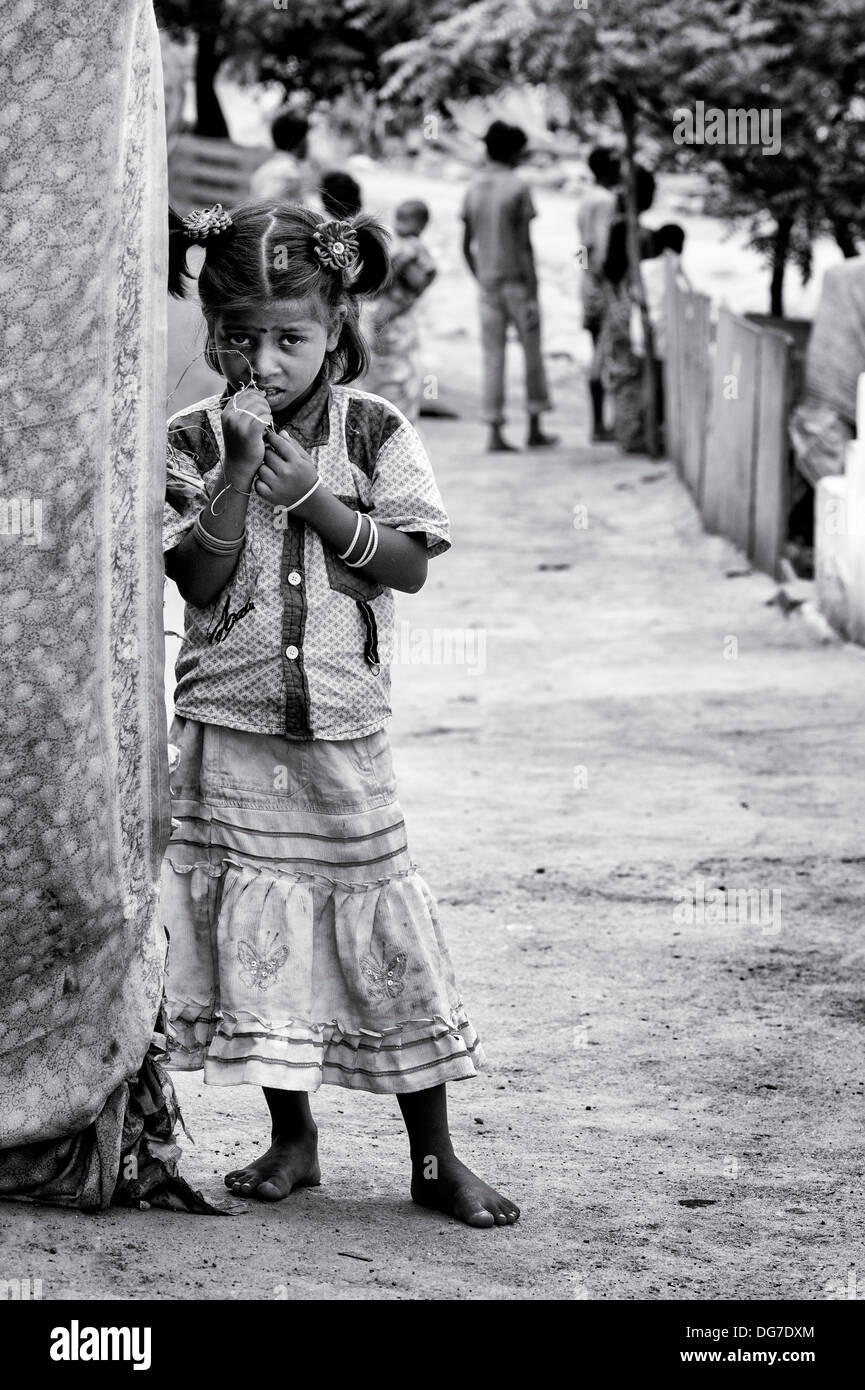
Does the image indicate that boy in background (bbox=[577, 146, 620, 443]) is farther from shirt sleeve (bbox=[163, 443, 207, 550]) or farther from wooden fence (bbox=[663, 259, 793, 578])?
shirt sleeve (bbox=[163, 443, 207, 550])

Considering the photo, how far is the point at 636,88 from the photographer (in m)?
14.0

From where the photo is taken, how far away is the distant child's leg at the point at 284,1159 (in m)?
2.98

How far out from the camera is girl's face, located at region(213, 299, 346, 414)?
2.83 m

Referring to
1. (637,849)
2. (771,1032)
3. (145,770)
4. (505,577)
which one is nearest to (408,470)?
(145,770)

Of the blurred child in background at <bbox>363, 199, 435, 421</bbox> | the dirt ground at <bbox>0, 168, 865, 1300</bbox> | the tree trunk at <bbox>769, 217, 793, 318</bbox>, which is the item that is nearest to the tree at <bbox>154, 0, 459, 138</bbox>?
the tree trunk at <bbox>769, 217, 793, 318</bbox>

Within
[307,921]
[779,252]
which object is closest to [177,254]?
[307,921]

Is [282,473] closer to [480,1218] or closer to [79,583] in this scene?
[79,583]

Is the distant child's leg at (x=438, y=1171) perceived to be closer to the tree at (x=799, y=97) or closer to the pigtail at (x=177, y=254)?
the pigtail at (x=177, y=254)

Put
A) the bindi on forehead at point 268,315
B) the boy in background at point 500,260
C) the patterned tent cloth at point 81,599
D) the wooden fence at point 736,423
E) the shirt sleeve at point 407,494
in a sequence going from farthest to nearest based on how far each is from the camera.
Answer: the boy in background at point 500,260, the wooden fence at point 736,423, the shirt sleeve at point 407,494, the bindi on forehead at point 268,315, the patterned tent cloth at point 81,599

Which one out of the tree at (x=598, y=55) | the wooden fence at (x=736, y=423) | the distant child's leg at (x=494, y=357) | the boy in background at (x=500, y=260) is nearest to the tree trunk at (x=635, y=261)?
the tree at (x=598, y=55)

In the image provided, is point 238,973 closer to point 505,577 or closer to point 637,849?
point 637,849

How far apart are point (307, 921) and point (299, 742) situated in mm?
272

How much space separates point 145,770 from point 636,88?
1239cm

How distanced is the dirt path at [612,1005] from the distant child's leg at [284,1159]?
4 centimetres
